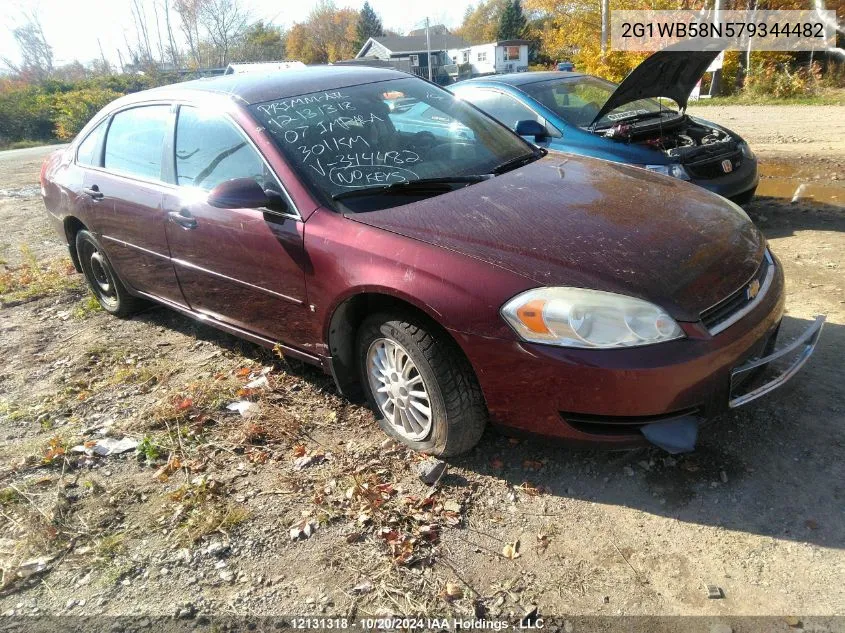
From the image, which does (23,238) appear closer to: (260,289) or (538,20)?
(260,289)

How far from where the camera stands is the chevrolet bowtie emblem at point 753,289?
8.82 ft

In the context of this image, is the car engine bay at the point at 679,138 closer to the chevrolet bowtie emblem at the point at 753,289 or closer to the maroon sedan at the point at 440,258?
the maroon sedan at the point at 440,258

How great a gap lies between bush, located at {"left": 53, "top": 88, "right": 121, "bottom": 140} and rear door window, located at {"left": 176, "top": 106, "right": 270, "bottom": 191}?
30.7 meters

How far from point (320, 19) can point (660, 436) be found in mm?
87266

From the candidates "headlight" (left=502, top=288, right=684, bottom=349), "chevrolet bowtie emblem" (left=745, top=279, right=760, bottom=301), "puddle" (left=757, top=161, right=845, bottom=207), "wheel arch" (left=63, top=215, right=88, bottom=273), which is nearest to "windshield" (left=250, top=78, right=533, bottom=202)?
"headlight" (left=502, top=288, right=684, bottom=349)

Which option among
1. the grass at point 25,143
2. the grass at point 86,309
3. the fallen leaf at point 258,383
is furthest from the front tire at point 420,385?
the grass at point 25,143

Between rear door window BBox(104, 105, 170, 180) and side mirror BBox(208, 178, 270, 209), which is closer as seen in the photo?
side mirror BBox(208, 178, 270, 209)

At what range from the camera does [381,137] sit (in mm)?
3430

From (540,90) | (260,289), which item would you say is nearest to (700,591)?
(260,289)

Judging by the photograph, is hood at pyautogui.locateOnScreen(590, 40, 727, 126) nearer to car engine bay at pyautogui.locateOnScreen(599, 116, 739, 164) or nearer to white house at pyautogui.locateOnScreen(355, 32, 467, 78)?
car engine bay at pyautogui.locateOnScreen(599, 116, 739, 164)

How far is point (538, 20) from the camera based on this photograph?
6462 cm

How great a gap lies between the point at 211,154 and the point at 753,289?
9.46 ft

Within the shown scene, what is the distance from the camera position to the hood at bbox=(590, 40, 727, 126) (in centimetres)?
512

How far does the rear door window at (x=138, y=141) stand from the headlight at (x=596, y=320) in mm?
2707
